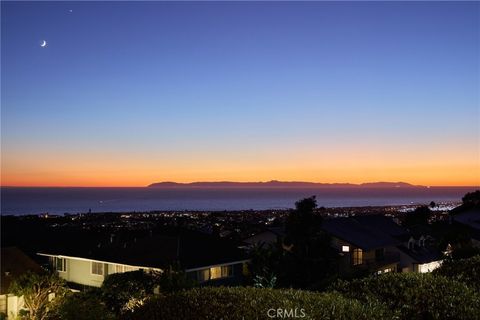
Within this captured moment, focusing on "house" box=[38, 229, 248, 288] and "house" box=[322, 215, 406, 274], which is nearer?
"house" box=[38, 229, 248, 288]

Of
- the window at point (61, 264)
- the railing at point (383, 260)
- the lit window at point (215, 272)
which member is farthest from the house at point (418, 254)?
the window at point (61, 264)

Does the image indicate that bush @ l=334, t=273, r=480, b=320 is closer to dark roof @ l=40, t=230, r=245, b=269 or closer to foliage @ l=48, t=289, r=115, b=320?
foliage @ l=48, t=289, r=115, b=320

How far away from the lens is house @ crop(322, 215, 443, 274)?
39281mm

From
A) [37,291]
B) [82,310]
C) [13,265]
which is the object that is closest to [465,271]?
[82,310]

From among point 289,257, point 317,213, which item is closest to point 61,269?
point 289,257

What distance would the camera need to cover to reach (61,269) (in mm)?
34125

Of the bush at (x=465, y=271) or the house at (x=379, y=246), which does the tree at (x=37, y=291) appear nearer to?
the bush at (x=465, y=271)

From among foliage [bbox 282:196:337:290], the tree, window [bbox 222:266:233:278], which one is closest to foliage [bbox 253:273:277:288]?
window [bbox 222:266:233:278]

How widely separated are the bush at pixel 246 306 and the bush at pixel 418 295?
2.94ft

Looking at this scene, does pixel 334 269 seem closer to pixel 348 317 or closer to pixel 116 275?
pixel 116 275

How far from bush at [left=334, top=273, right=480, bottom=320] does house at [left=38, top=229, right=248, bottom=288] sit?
59.9 ft

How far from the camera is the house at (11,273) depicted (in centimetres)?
2541

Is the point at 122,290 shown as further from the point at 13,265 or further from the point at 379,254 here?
the point at 379,254

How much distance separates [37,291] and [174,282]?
19.9 feet
